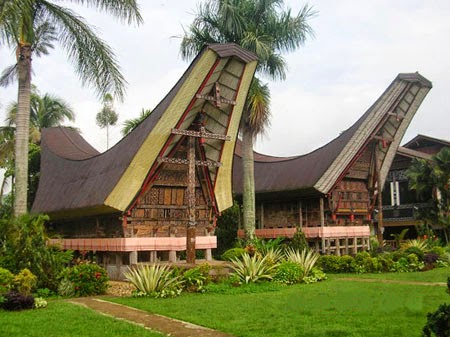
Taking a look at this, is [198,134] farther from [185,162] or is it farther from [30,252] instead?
[30,252]

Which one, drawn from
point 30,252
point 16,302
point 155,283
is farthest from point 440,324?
point 30,252

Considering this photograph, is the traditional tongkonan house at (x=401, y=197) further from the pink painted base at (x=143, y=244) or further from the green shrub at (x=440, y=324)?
the green shrub at (x=440, y=324)

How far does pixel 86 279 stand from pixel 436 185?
2091cm

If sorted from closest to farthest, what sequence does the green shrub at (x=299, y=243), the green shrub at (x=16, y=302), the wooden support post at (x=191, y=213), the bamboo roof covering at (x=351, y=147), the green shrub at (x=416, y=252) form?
the green shrub at (x=16, y=302) < the wooden support post at (x=191, y=213) < the green shrub at (x=299, y=243) < the green shrub at (x=416, y=252) < the bamboo roof covering at (x=351, y=147)

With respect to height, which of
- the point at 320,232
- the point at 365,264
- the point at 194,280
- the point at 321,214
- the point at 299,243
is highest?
the point at 321,214

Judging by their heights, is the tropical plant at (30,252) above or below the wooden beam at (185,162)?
below

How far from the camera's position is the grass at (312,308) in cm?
848

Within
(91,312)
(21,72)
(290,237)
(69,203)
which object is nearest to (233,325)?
(91,312)

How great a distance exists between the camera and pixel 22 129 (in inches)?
660

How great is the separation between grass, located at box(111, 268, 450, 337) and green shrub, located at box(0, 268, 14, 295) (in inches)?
99.6

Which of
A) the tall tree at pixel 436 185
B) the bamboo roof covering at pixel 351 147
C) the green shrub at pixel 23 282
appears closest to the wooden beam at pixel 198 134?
the bamboo roof covering at pixel 351 147

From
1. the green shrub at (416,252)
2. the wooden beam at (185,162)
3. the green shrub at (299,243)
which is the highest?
the wooden beam at (185,162)

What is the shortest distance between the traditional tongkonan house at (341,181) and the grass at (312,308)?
27.5 ft

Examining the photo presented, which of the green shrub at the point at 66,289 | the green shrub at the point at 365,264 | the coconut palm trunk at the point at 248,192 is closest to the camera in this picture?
the green shrub at the point at 66,289
